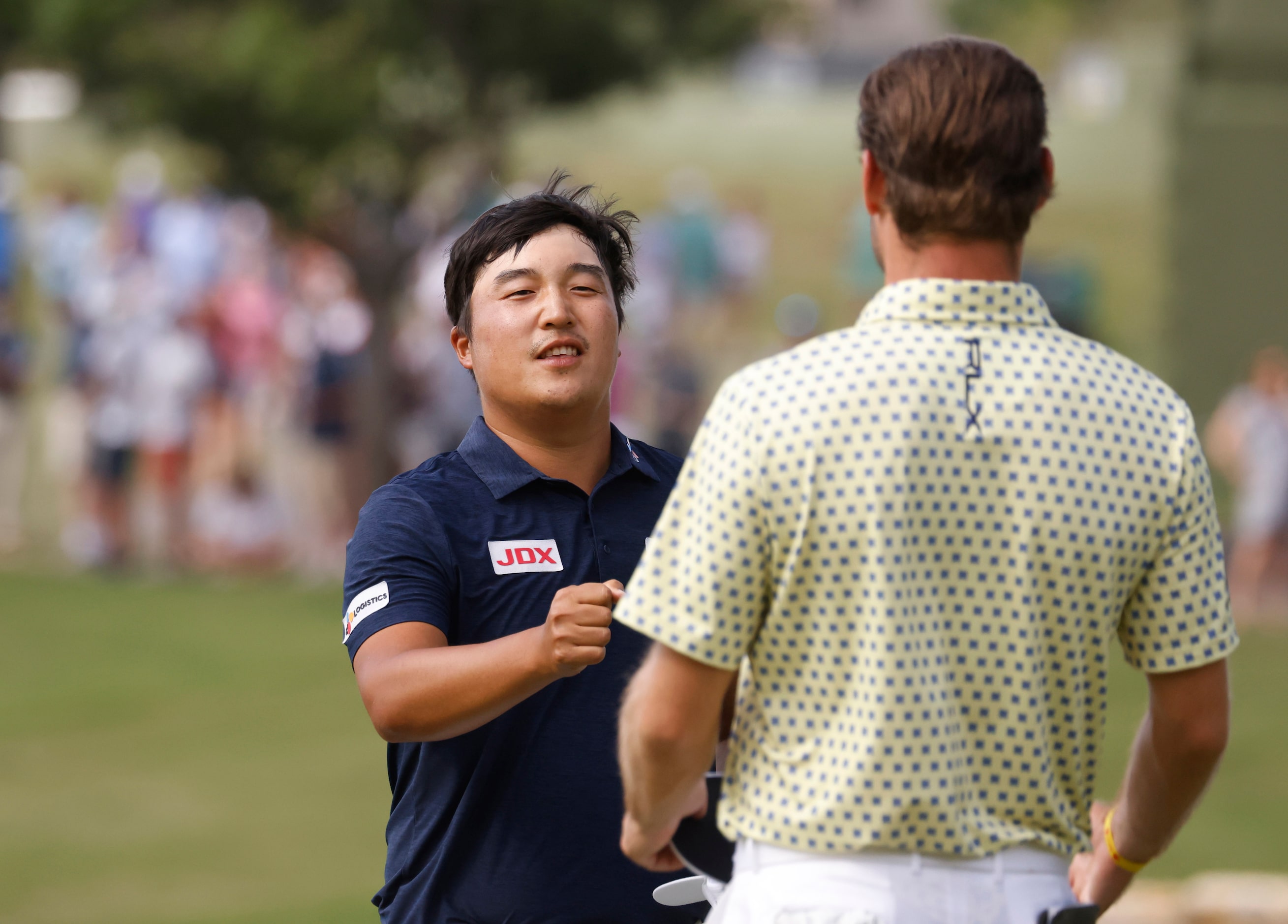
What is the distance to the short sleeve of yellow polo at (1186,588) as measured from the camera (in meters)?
2.04

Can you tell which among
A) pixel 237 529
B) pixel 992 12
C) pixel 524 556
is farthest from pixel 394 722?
pixel 992 12

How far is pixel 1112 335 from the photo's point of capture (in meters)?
19.9

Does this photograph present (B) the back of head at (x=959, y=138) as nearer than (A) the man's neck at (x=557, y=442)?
Yes

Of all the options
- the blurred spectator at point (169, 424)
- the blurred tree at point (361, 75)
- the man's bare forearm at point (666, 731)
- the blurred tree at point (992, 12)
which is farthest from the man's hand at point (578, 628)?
the blurred tree at point (992, 12)

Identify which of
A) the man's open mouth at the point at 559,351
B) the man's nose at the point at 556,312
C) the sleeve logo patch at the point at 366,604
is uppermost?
the man's nose at the point at 556,312

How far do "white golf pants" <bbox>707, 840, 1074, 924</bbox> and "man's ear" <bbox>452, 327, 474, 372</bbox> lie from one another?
4.23 feet

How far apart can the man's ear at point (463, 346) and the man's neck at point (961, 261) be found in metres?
1.18

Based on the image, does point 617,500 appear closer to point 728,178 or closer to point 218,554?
point 218,554

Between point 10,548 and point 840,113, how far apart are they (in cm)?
1684

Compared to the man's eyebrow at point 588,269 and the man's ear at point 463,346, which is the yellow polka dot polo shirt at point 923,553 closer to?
the man's eyebrow at point 588,269

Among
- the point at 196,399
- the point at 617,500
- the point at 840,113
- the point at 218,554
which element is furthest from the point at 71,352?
the point at 840,113

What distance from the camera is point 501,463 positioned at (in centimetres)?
292

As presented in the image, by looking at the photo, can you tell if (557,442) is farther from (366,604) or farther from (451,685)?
(451,685)

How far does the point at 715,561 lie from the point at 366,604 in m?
0.83
